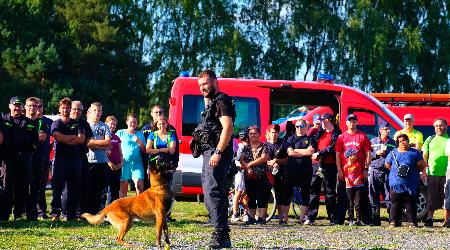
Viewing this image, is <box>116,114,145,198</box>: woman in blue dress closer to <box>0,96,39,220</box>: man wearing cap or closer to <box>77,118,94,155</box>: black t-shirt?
<box>77,118,94,155</box>: black t-shirt

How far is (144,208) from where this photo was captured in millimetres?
10961

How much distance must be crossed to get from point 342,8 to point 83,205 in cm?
3064

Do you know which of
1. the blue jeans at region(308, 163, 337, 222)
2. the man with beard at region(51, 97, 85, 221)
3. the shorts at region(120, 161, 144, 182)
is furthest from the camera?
the blue jeans at region(308, 163, 337, 222)

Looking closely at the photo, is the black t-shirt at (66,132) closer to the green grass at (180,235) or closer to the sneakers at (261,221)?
the green grass at (180,235)

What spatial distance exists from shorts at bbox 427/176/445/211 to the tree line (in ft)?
82.8

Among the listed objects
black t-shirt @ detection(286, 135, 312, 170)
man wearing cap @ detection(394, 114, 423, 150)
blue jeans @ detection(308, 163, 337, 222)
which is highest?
man wearing cap @ detection(394, 114, 423, 150)

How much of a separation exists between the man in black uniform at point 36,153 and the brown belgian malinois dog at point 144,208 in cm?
377

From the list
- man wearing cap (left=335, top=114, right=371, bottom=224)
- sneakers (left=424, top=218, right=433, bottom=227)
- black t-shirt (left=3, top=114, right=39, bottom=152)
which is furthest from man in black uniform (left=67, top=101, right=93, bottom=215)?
sneakers (left=424, top=218, right=433, bottom=227)

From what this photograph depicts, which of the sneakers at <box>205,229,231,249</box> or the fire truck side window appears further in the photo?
the fire truck side window

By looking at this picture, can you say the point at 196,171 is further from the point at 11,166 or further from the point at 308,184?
the point at 11,166

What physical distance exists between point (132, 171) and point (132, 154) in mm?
293

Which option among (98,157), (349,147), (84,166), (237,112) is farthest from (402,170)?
(84,166)

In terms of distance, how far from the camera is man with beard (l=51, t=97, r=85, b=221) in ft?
47.1

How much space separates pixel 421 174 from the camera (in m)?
16.4
